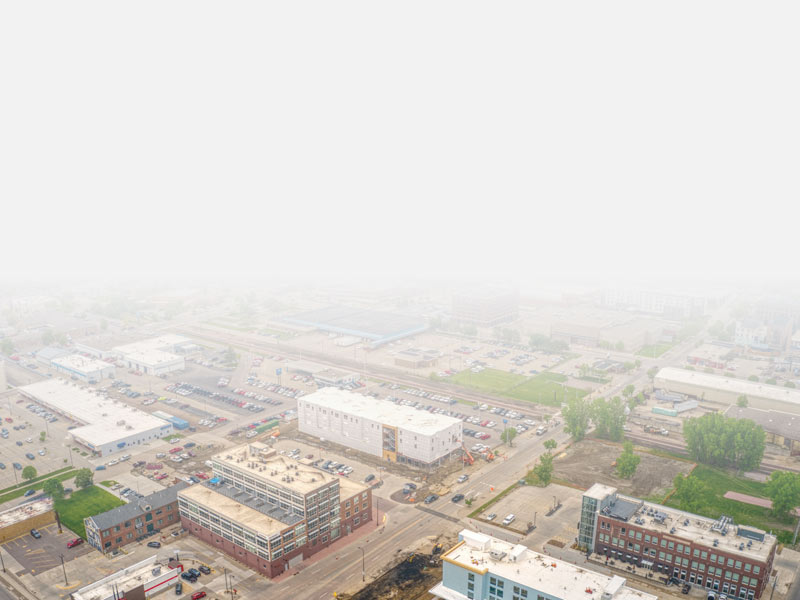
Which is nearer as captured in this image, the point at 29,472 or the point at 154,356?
the point at 29,472

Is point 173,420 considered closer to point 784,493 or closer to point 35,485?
A: point 35,485

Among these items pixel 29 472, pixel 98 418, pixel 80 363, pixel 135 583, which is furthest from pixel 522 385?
pixel 80 363

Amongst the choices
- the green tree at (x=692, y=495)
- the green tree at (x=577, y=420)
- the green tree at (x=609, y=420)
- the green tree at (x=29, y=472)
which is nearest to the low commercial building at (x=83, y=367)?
the green tree at (x=29, y=472)

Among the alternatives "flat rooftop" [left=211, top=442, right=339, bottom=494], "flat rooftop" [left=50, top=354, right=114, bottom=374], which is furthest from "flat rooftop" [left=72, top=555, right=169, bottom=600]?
"flat rooftop" [left=50, top=354, right=114, bottom=374]

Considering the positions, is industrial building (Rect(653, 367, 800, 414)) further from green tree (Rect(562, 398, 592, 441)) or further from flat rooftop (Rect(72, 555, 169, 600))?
flat rooftop (Rect(72, 555, 169, 600))

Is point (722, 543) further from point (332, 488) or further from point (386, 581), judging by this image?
point (332, 488)

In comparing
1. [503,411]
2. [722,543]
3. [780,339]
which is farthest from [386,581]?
[780,339]
